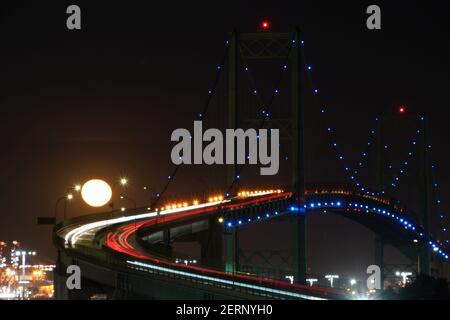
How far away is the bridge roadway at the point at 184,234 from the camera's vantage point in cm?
4316

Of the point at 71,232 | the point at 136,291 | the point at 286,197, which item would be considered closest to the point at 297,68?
the point at 286,197

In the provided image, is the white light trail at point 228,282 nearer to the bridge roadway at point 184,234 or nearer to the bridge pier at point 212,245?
the bridge roadway at point 184,234

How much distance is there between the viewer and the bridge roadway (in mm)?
43156

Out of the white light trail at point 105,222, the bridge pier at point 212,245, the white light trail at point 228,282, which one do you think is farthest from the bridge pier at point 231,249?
the white light trail at point 228,282

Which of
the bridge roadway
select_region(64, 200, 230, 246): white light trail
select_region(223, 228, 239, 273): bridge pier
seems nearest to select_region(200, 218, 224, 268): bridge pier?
the bridge roadway

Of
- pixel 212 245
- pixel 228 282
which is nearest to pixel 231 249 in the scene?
pixel 212 245

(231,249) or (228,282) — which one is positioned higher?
(228,282)

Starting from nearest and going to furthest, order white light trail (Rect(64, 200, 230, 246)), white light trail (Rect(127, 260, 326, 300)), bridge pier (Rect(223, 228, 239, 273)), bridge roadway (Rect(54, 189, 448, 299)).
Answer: white light trail (Rect(127, 260, 326, 300)) → bridge roadway (Rect(54, 189, 448, 299)) → white light trail (Rect(64, 200, 230, 246)) → bridge pier (Rect(223, 228, 239, 273))

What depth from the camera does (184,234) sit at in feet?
254

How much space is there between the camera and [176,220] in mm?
75125

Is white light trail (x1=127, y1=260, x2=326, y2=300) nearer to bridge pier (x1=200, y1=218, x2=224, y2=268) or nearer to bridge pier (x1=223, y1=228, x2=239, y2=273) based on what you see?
bridge pier (x1=200, y1=218, x2=224, y2=268)

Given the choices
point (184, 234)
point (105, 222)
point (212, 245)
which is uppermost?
point (105, 222)

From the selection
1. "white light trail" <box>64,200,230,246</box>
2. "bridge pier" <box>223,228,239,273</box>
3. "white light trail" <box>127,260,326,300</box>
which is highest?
"white light trail" <box>64,200,230,246</box>

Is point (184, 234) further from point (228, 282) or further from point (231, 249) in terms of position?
point (228, 282)
